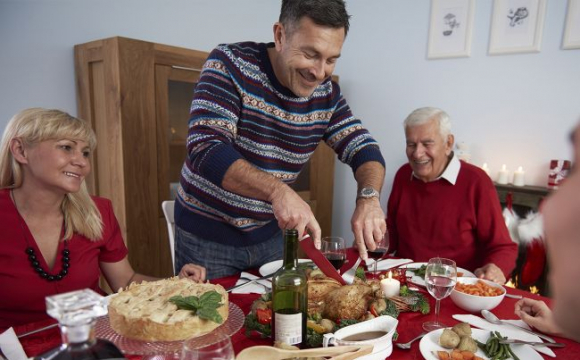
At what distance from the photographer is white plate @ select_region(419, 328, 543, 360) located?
0.98 m

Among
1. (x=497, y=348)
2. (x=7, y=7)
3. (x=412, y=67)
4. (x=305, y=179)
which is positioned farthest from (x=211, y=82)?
(x=412, y=67)

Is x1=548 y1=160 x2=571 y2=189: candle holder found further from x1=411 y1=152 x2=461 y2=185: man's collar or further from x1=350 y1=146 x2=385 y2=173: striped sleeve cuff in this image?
x1=350 y1=146 x2=385 y2=173: striped sleeve cuff

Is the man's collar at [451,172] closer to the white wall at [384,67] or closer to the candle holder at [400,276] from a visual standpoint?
the white wall at [384,67]

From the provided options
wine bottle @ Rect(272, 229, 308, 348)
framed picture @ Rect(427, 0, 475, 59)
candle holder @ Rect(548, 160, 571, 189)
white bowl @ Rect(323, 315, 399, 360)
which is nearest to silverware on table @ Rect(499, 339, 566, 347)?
white bowl @ Rect(323, 315, 399, 360)

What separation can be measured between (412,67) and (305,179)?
1.56m

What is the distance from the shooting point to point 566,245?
0.79ft

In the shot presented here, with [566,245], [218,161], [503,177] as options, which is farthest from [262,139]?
[503,177]

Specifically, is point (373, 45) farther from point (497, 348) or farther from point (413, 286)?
point (497, 348)

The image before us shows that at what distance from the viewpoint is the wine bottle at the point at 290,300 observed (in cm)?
92

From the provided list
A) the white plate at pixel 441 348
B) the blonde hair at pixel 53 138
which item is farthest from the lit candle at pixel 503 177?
the blonde hair at pixel 53 138

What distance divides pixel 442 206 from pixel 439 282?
4.02 ft

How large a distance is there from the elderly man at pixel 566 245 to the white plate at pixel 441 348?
831 millimetres

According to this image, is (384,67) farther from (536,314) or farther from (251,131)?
(536,314)

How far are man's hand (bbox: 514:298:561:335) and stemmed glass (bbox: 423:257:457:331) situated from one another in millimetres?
234
